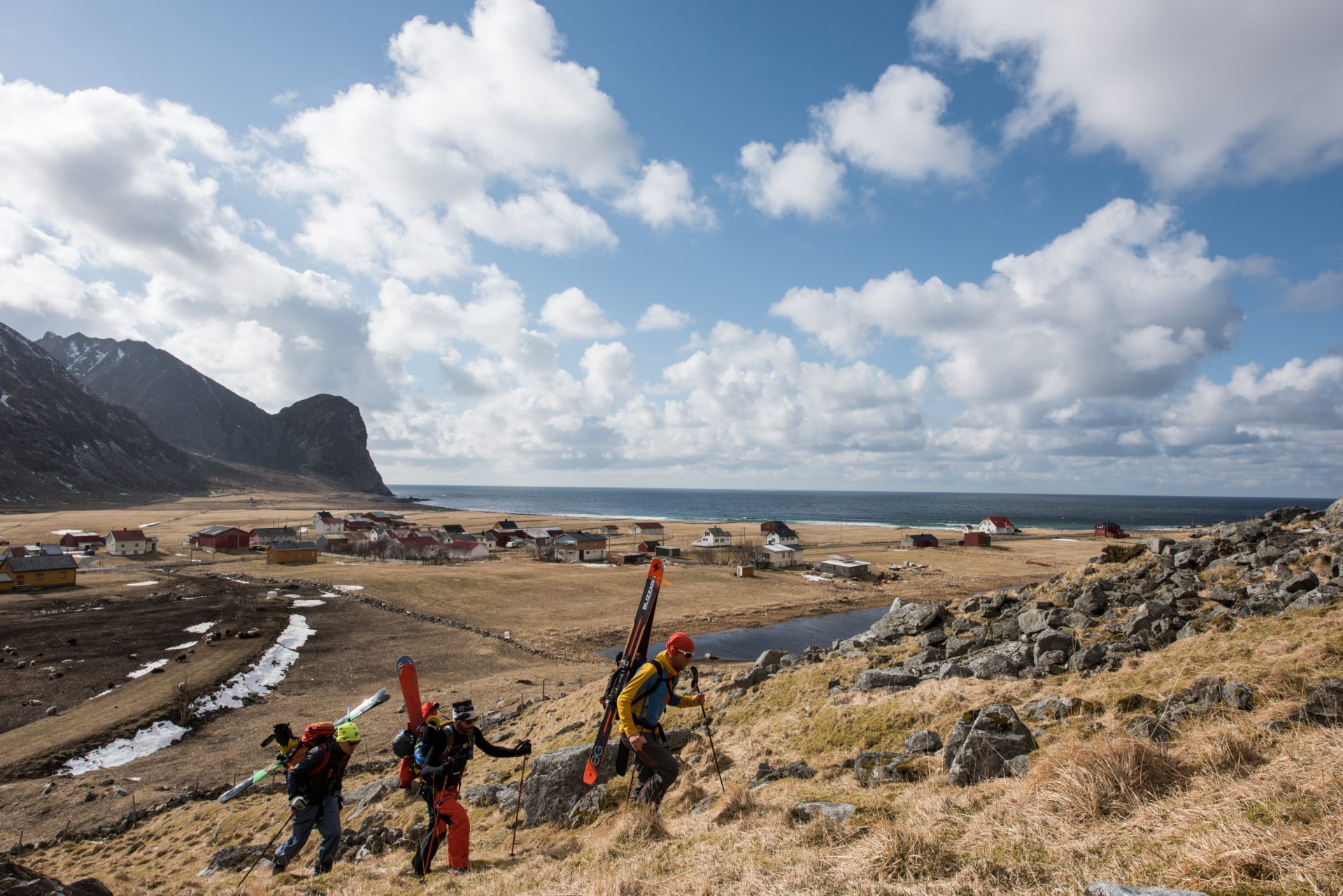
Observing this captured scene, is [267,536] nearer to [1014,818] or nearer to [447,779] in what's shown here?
[447,779]

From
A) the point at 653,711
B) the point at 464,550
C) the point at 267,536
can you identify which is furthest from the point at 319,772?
the point at 267,536

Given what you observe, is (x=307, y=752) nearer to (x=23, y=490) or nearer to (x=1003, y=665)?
(x=1003, y=665)

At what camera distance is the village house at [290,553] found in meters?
78.8

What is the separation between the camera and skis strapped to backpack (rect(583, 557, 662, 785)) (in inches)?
430

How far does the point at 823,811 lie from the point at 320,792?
8.72 m

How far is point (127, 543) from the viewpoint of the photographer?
285 feet

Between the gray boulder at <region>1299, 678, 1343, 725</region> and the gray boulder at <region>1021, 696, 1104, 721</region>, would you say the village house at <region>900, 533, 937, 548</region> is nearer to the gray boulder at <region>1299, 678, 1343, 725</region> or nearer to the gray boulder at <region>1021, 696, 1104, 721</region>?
the gray boulder at <region>1021, 696, 1104, 721</region>

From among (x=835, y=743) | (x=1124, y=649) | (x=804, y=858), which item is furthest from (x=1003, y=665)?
(x=804, y=858)

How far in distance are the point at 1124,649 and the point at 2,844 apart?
29715 mm

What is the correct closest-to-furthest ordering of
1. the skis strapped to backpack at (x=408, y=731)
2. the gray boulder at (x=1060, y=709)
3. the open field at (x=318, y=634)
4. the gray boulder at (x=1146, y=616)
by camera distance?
the skis strapped to backpack at (x=408, y=731) < the gray boulder at (x=1060, y=709) < the gray boulder at (x=1146, y=616) < the open field at (x=318, y=634)

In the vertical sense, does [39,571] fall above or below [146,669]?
above

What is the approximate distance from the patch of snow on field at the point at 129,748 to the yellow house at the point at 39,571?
48.5 metres

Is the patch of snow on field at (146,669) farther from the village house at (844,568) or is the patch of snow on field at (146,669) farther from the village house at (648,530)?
the village house at (648,530)

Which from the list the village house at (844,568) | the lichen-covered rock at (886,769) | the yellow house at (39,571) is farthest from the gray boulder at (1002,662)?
the yellow house at (39,571)
